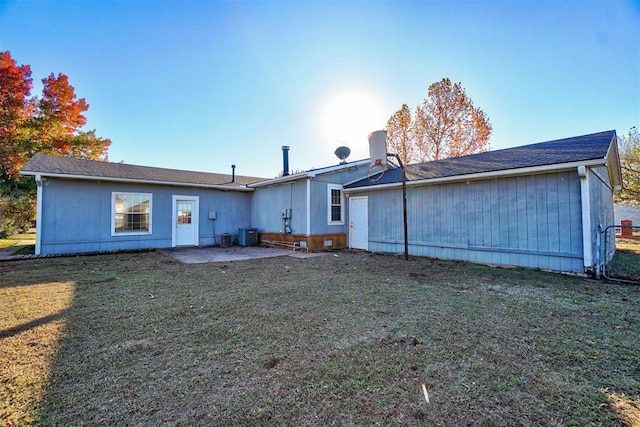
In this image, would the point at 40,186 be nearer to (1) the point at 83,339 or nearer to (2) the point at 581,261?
(1) the point at 83,339

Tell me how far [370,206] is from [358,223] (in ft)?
2.74

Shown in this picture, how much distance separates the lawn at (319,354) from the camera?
1.83 m

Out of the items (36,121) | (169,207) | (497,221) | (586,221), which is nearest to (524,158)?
(497,221)

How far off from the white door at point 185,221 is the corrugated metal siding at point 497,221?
23.7 ft

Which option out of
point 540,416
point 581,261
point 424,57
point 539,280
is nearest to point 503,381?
point 540,416

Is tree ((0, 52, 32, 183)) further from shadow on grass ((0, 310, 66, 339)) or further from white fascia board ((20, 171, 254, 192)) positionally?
shadow on grass ((0, 310, 66, 339))

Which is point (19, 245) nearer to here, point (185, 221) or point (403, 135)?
point (185, 221)

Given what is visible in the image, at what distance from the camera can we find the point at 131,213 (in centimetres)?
990

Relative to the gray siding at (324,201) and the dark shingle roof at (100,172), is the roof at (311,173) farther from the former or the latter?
the dark shingle roof at (100,172)

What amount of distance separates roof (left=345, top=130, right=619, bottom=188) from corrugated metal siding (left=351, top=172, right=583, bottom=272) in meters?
0.34

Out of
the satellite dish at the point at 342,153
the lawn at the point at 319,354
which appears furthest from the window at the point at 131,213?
the satellite dish at the point at 342,153

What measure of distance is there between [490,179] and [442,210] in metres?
1.46

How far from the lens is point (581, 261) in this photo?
19.2 ft

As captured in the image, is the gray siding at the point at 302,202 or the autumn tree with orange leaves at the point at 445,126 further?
the autumn tree with orange leaves at the point at 445,126
